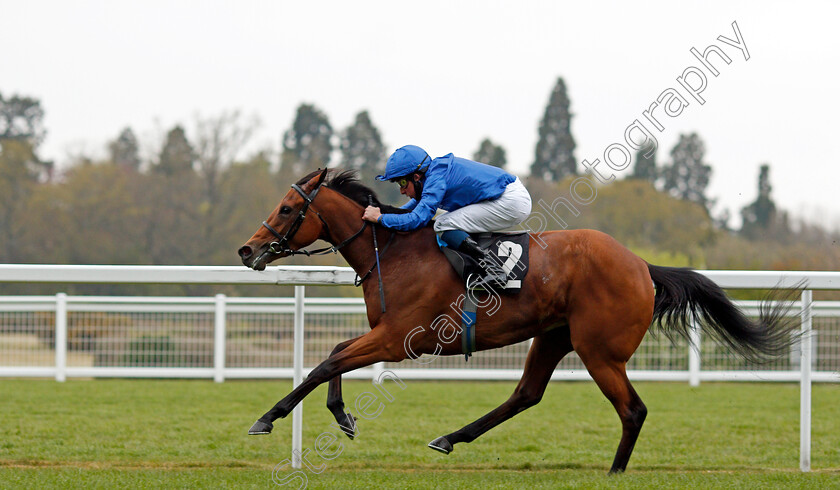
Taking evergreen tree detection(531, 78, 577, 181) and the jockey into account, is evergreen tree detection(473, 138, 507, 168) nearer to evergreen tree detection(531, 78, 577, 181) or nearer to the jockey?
evergreen tree detection(531, 78, 577, 181)

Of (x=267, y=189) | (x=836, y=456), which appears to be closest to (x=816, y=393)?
(x=836, y=456)

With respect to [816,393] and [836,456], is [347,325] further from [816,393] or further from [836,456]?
[836,456]

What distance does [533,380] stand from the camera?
493cm

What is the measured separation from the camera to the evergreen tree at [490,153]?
134 ft

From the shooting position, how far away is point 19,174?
28438 millimetres

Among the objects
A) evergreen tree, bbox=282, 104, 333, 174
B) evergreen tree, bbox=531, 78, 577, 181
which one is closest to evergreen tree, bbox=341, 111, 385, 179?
evergreen tree, bbox=282, 104, 333, 174

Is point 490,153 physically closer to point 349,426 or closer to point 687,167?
point 687,167

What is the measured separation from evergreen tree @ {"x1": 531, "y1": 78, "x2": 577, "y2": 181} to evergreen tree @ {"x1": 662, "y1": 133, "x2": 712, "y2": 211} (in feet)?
29.1

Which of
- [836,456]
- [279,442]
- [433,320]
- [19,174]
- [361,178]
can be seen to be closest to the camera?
[433,320]

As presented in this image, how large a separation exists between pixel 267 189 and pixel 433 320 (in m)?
23.6

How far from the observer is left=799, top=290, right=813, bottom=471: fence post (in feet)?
15.9

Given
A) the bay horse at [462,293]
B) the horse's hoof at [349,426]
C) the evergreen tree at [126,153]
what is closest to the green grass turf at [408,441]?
the horse's hoof at [349,426]

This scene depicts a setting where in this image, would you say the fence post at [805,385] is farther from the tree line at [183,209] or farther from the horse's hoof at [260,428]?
the tree line at [183,209]

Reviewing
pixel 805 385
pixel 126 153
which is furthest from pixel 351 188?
pixel 126 153
